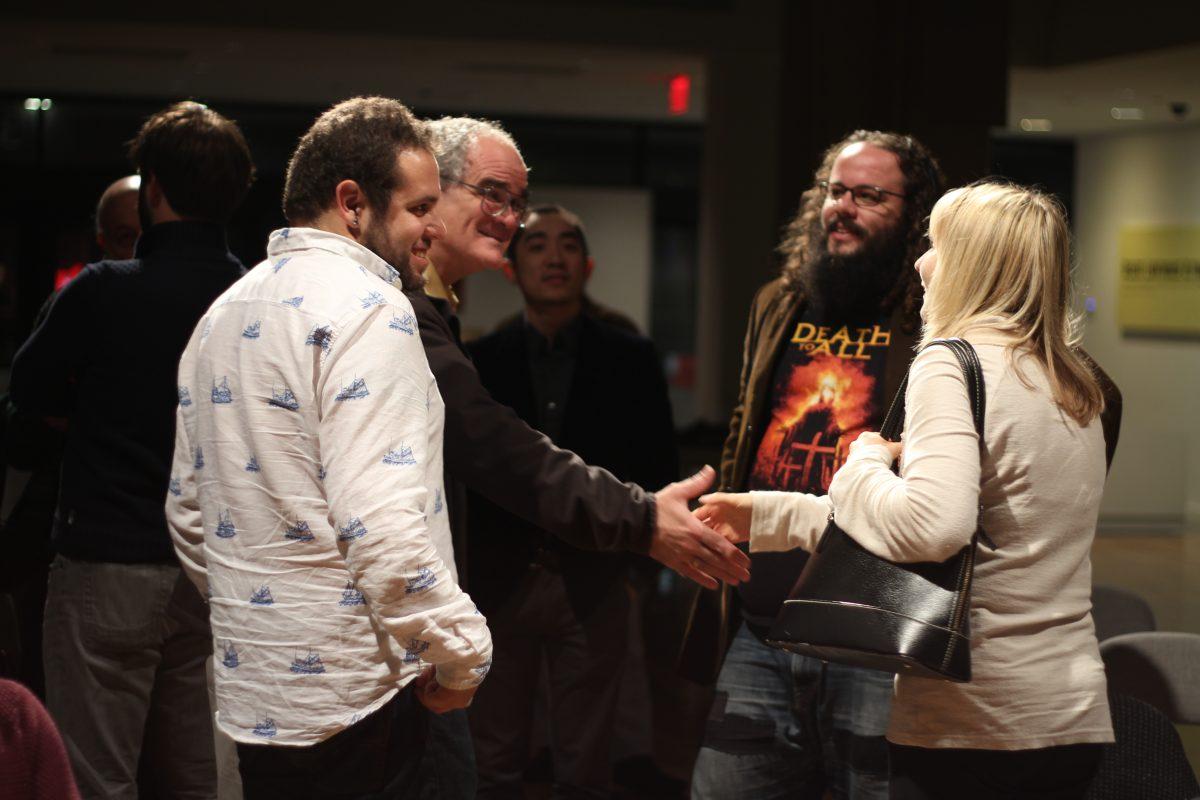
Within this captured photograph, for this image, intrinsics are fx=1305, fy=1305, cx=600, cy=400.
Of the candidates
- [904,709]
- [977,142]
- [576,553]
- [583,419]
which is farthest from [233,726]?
[977,142]

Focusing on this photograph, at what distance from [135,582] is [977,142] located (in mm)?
3020

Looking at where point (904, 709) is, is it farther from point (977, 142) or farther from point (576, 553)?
point (977, 142)

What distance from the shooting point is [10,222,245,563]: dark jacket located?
281 centimetres

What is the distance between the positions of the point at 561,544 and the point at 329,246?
61.6 inches

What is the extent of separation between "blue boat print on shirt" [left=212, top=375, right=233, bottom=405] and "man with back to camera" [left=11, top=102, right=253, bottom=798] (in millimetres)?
1041

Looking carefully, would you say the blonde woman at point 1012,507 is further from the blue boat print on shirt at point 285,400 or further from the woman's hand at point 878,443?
A: the blue boat print on shirt at point 285,400

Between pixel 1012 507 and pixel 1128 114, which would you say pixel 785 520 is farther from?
pixel 1128 114

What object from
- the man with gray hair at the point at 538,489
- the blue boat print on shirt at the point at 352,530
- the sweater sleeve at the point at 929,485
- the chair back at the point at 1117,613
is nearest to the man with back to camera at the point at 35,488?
the man with gray hair at the point at 538,489

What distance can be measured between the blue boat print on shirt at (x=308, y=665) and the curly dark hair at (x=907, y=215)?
155 cm

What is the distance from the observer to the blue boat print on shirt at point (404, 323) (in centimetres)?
182

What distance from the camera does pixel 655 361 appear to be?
146 inches

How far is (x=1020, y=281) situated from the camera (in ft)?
6.44

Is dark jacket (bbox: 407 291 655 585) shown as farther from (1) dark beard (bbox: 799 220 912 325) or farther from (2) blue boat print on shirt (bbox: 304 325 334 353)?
(1) dark beard (bbox: 799 220 912 325)

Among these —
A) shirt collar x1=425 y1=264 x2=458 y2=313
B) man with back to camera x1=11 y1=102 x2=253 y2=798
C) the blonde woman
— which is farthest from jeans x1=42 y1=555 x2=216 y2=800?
the blonde woman
